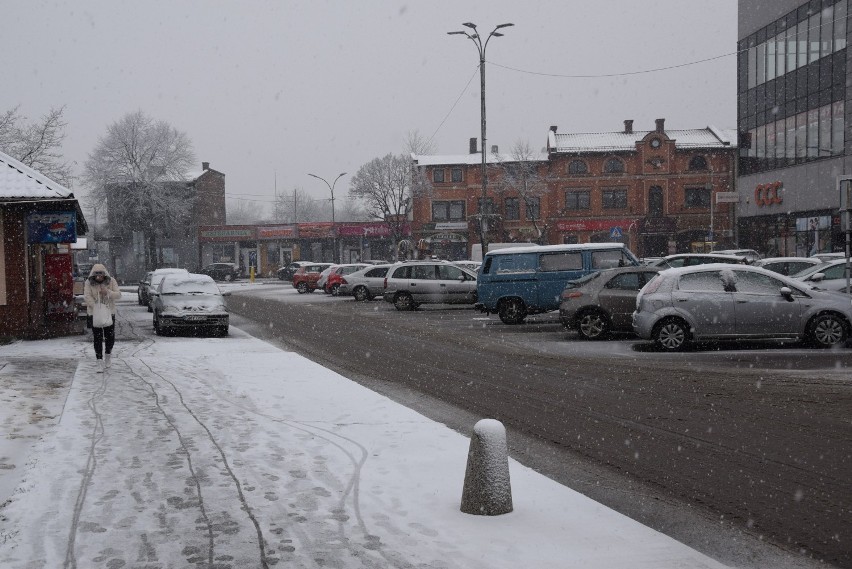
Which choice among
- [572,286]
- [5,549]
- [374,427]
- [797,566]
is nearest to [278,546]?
[5,549]

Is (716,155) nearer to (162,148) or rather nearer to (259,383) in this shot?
(162,148)

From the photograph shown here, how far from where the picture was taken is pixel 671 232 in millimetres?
63438

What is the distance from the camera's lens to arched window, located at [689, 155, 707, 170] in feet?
210

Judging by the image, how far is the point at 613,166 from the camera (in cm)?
6500

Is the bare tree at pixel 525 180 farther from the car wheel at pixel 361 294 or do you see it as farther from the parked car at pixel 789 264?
the parked car at pixel 789 264

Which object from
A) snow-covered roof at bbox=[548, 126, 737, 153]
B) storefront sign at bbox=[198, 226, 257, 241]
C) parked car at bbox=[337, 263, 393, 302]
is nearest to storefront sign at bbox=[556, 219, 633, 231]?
snow-covered roof at bbox=[548, 126, 737, 153]

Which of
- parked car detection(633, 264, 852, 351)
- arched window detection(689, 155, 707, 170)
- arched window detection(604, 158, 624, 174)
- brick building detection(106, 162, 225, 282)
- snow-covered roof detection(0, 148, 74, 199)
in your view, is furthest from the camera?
brick building detection(106, 162, 225, 282)

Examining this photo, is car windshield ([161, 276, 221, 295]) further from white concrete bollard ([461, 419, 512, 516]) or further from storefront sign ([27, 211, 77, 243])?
white concrete bollard ([461, 419, 512, 516])

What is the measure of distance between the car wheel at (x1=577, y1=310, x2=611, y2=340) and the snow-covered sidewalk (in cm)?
789

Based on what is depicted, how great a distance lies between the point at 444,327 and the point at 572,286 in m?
4.42

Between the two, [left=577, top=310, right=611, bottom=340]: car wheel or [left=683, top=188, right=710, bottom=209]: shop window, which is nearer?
[left=577, top=310, right=611, bottom=340]: car wheel

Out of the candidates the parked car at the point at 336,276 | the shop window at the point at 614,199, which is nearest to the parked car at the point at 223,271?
the parked car at the point at 336,276

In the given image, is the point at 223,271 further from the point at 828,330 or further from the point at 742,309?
the point at 828,330

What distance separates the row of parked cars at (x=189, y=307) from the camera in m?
20.0
